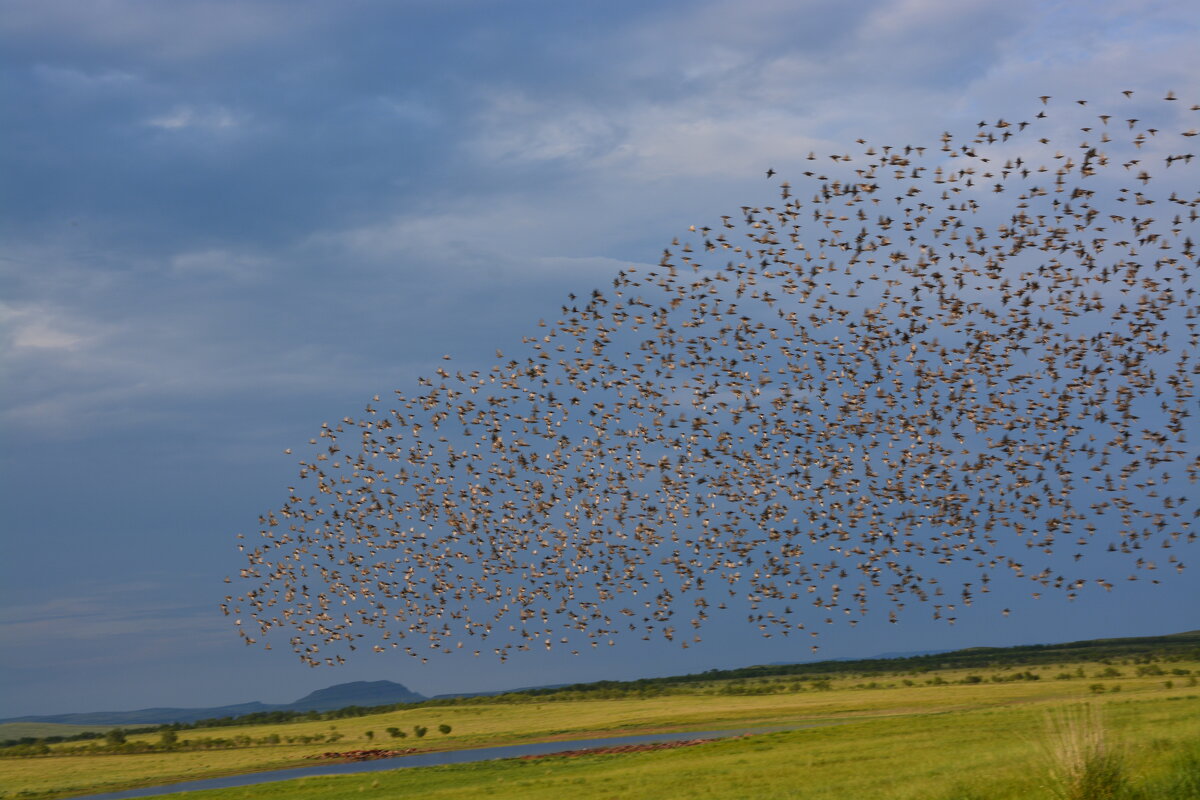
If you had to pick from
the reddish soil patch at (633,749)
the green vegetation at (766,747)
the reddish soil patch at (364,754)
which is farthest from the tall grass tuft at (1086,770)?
the reddish soil patch at (364,754)

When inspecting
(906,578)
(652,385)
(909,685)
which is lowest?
(909,685)

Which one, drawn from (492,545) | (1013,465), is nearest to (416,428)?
(492,545)

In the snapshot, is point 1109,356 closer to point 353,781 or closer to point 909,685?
point 353,781

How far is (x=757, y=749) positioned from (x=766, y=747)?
56 cm

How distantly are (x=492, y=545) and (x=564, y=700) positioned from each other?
99.7 m

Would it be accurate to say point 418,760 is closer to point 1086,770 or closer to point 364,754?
point 364,754

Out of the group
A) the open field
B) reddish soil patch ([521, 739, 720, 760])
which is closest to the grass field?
the open field

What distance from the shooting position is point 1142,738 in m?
35.6

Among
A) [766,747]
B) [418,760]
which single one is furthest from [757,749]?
[418,760]

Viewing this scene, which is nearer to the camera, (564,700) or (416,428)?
(416,428)

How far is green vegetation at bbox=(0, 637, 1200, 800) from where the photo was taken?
31.6m

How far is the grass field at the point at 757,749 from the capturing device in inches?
1394

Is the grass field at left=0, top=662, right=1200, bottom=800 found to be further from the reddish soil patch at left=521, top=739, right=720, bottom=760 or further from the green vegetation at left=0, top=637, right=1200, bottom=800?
the reddish soil patch at left=521, top=739, right=720, bottom=760

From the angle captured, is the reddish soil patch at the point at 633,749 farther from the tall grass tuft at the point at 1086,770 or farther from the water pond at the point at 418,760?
the tall grass tuft at the point at 1086,770
